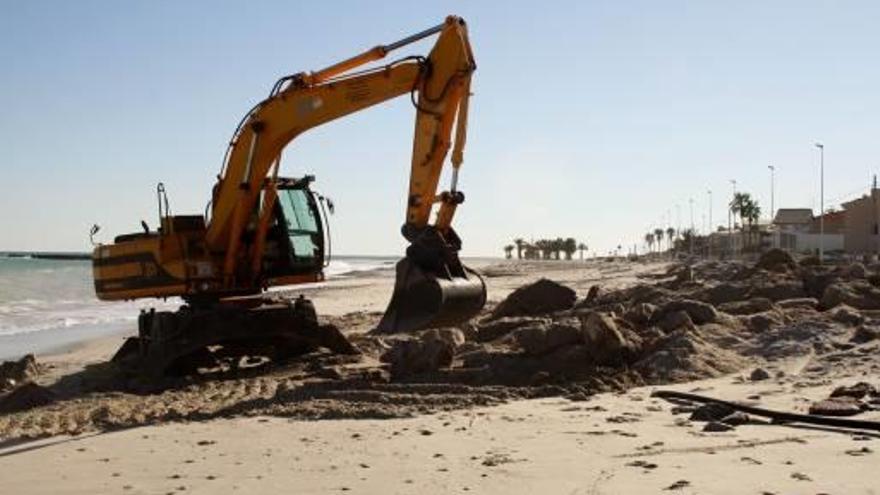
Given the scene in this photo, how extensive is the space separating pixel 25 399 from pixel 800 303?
1166 cm

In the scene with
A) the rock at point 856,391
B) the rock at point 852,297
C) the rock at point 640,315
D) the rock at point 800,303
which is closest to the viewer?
the rock at point 856,391

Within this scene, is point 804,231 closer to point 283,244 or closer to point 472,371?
point 283,244

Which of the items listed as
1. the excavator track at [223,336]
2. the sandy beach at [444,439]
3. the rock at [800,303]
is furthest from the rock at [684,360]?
the excavator track at [223,336]

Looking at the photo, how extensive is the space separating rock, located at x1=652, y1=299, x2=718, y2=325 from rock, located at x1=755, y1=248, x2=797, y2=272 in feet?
41.9

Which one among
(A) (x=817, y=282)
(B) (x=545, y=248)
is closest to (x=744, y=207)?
(B) (x=545, y=248)

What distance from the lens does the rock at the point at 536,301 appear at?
18.6 metres

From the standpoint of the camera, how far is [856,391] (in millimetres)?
8922

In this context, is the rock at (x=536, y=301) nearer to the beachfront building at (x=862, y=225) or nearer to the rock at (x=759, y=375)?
the rock at (x=759, y=375)

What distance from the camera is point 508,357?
1159cm

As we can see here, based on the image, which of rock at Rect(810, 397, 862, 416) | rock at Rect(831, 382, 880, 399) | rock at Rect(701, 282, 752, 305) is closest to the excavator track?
rock at Rect(701, 282, 752, 305)

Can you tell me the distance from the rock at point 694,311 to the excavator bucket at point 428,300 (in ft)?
11.4

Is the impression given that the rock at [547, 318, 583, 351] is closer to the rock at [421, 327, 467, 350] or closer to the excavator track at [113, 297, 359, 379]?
the rock at [421, 327, 467, 350]

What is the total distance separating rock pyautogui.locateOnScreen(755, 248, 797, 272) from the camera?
86.3 ft

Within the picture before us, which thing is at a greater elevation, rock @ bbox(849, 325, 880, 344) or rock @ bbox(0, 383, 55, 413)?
rock @ bbox(849, 325, 880, 344)
